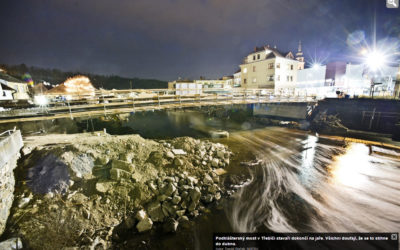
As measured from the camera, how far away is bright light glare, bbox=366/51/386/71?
29023mm

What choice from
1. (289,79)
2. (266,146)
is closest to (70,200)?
(266,146)

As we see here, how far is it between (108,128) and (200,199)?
701 inches

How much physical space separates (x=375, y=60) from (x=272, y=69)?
19.7 metres

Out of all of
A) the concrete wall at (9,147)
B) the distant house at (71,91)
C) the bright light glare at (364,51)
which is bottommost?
the concrete wall at (9,147)

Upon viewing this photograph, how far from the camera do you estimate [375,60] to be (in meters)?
30.9

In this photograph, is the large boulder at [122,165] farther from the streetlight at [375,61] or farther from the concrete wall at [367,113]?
the streetlight at [375,61]

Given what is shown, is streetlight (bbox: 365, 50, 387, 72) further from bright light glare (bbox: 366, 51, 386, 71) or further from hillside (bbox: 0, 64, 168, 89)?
hillside (bbox: 0, 64, 168, 89)

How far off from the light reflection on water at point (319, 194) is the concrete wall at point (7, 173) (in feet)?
26.5

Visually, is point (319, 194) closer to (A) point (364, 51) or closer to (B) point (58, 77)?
(A) point (364, 51)

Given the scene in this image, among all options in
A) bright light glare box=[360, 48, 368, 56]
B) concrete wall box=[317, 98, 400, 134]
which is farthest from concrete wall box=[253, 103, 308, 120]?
bright light glare box=[360, 48, 368, 56]

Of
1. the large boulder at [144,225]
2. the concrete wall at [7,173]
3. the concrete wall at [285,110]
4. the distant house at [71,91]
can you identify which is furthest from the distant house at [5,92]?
the concrete wall at [285,110]

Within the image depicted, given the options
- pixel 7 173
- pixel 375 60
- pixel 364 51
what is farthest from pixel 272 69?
pixel 7 173

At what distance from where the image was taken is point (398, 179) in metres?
9.73

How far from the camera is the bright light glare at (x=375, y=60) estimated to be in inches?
1143
